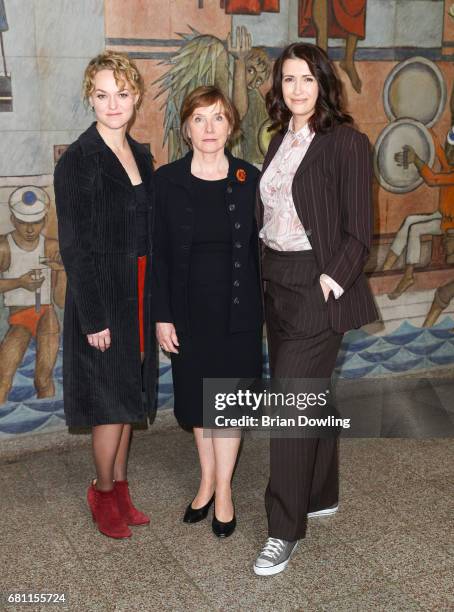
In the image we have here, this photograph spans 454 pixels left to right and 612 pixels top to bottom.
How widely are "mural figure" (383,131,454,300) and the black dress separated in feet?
6.40

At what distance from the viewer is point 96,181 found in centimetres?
305

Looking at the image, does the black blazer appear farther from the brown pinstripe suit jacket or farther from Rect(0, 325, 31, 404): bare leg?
Rect(0, 325, 31, 404): bare leg

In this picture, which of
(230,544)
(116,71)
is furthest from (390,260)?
(116,71)

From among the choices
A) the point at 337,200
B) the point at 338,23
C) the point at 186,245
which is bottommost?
the point at 186,245

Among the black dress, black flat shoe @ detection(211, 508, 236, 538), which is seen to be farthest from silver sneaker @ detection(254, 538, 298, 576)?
the black dress

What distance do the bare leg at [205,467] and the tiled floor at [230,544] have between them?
11cm

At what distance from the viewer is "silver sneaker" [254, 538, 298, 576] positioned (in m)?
3.03

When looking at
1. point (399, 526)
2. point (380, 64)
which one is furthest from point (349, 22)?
point (399, 526)

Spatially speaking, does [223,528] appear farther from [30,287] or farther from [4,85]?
[4,85]

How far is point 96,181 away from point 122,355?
27.1 inches

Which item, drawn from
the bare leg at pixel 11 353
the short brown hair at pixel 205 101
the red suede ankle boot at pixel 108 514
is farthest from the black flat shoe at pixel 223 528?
the short brown hair at pixel 205 101

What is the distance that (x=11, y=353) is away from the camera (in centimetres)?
403

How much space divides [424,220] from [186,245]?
2.38 m

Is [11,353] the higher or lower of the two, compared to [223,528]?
higher
